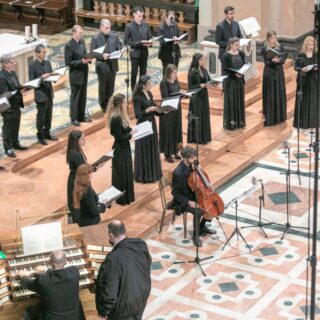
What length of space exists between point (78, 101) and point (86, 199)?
4.17 meters

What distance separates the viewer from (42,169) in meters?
13.4

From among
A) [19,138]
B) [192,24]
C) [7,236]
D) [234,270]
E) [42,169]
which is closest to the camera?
[7,236]

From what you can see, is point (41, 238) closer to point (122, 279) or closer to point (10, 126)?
point (122, 279)

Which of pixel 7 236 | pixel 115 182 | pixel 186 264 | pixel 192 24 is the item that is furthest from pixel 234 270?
pixel 192 24

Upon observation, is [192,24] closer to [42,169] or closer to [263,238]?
[42,169]

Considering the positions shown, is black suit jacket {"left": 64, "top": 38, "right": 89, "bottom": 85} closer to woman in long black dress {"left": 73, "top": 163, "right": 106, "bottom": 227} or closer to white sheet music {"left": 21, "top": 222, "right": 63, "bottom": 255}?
woman in long black dress {"left": 73, "top": 163, "right": 106, "bottom": 227}

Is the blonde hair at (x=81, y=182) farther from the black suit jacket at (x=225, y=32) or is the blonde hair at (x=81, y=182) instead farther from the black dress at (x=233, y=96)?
the black suit jacket at (x=225, y=32)

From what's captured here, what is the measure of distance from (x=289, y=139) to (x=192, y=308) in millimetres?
5368

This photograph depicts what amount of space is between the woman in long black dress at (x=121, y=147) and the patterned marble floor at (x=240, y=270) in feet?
2.49

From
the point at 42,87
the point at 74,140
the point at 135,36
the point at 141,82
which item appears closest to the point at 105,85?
the point at 135,36

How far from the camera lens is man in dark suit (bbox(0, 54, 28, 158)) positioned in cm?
1311

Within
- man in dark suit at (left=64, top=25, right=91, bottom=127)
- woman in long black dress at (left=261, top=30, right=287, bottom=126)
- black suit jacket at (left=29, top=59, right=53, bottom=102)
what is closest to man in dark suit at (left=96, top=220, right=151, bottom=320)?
black suit jacket at (left=29, top=59, right=53, bottom=102)

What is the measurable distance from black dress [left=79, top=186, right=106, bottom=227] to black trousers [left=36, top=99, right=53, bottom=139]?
3049 millimetres

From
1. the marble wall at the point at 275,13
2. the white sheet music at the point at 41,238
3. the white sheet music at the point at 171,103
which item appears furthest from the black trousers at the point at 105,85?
the white sheet music at the point at 41,238
